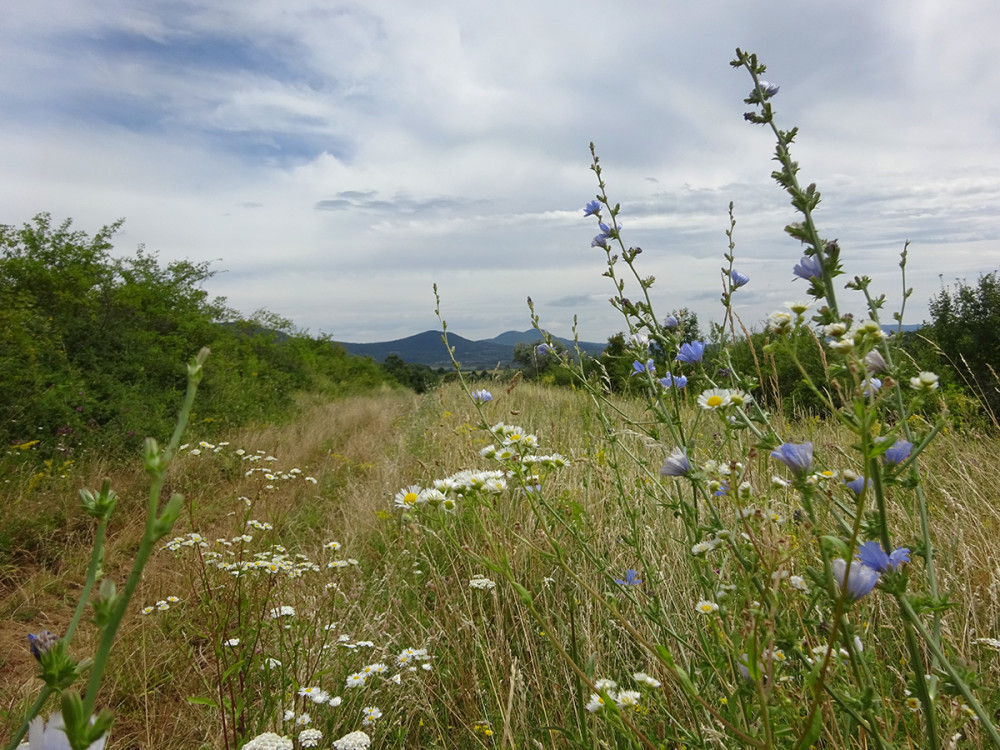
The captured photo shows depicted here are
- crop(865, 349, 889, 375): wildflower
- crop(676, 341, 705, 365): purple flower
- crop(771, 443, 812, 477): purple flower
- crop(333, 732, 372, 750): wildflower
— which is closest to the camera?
crop(771, 443, 812, 477): purple flower

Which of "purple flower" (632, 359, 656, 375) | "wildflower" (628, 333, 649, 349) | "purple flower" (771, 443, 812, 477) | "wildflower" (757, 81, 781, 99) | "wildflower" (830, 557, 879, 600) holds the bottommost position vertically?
"wildflower" (830, 557, 879, 600)

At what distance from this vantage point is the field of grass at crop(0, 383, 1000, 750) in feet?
4.71

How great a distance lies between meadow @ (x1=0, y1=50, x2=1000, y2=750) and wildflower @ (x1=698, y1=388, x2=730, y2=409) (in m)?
0.01

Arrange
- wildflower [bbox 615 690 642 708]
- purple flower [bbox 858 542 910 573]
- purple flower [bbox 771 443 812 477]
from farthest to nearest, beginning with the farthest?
wildflower [bbox 615 690 642 708], purple flower [bbox 771 443 812 477], purple flower [bbox 858 542 910 573]

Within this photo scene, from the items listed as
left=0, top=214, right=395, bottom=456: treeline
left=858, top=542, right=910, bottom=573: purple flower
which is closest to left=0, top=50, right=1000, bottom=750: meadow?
left=858, top=542, right=910, bottom=573: purple flower

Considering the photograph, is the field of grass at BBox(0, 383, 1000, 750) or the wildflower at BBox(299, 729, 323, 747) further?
the wildflower at BBox(299, 729, 323, 747)

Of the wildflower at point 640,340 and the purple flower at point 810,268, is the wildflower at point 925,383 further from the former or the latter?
the wildflower at point 640,340

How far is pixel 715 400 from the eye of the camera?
4.75ft

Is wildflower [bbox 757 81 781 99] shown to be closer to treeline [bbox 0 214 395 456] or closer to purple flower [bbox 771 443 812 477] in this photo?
purple flower [bbox 771 443 812 477]

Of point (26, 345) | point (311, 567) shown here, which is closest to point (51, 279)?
point (26, 345)

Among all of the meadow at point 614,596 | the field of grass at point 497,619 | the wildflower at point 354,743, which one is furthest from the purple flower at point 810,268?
the wildflower at point 354,743

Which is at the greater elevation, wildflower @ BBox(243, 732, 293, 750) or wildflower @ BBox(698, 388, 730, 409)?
wildflower @ BBox(698, 388, 730, 409)

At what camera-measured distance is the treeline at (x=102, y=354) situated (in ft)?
20.2

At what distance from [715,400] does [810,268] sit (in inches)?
15.8
